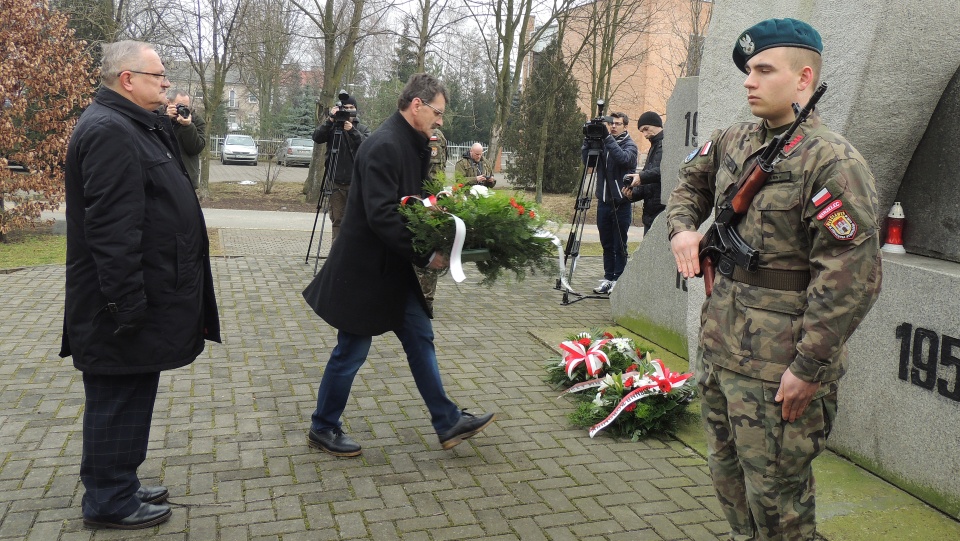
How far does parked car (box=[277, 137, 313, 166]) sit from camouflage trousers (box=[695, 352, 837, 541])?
129 feet

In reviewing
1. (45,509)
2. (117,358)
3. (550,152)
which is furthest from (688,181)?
(550,152)

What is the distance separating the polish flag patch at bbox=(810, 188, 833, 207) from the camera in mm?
2570

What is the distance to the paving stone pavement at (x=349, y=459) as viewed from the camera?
3809 mm

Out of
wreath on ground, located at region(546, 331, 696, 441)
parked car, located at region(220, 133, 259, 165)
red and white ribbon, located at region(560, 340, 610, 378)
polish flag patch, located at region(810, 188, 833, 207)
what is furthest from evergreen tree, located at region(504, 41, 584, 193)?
polish flag patch, located at region(810, 188, 833, 207)

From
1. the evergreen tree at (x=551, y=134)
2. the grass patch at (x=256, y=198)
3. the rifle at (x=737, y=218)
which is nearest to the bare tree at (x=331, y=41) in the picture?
the grass patch at (x=256, y=198)

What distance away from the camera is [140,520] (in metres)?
3.69

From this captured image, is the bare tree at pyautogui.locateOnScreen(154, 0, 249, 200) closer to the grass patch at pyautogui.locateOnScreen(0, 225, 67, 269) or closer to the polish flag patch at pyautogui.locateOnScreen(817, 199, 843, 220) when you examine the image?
the grass patch at pyautogui.locateOnScreen(0, 225, 67, 269)

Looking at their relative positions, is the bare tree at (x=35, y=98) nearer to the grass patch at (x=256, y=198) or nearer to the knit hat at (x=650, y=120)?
the grass patch at (x=256, y=198)

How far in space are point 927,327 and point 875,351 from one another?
354 mm

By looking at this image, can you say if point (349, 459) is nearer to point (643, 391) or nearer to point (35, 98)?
point (643, 391)

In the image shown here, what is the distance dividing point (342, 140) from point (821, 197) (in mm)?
7799

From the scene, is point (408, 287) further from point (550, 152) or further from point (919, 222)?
point (550, 152)

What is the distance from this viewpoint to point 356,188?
4.41 m

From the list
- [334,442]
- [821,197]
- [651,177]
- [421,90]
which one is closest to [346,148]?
[651,177]
